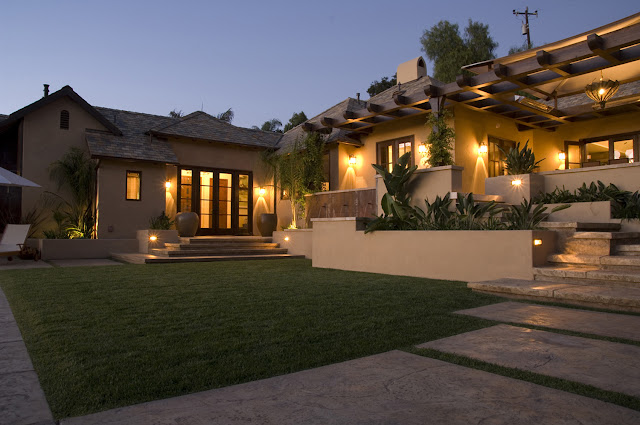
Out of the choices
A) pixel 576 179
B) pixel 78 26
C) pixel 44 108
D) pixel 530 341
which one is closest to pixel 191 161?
pixel 44 108

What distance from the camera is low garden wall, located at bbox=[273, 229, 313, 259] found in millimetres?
12164

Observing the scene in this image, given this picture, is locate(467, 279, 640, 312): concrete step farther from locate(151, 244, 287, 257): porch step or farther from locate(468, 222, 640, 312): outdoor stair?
locate(151, 244, 287, 257): porch step

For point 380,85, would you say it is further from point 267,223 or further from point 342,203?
point 342,203

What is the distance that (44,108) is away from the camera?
1330 cm

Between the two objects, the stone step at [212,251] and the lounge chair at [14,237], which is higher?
the lounge chair at [14,237]

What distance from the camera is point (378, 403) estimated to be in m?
1.95

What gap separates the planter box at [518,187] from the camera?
9.59 m

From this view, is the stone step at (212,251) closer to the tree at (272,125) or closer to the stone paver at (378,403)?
the stone paver at (378,403)

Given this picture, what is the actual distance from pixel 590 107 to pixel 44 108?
51.5 feet

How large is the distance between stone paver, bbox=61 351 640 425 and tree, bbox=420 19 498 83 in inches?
1137

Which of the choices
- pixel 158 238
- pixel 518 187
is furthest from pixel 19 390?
pixel 158 238

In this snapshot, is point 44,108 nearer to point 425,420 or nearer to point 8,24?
point 425,420

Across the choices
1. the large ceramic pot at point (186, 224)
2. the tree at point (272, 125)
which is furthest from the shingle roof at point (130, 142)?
the tree at point (272, 125)

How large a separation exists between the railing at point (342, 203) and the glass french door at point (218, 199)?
Result: 3.12 m
